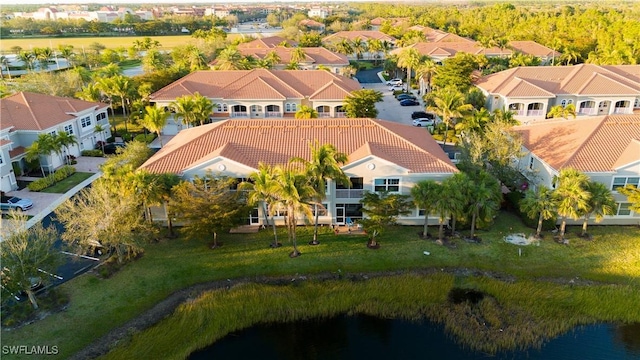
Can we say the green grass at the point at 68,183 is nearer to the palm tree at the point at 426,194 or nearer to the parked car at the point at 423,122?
the palm tree at the point at 426,194

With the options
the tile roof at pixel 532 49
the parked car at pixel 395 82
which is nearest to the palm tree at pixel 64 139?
the parked car at pixel 395 82

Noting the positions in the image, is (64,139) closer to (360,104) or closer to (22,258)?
(22,258)

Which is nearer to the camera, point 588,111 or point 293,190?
point 293,190

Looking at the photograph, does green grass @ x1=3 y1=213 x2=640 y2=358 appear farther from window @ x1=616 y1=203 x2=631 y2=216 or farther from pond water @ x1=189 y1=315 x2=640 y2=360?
pond water @ x1=189 y1=315 x2=640 y2=360

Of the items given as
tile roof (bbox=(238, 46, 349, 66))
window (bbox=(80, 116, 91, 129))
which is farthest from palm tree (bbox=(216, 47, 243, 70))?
window (bbox=(80, 116, 91, 129))

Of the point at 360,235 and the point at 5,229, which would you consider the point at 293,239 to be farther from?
the point at 5,229

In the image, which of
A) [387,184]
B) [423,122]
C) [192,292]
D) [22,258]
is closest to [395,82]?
[423,122]
